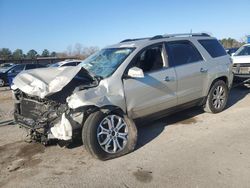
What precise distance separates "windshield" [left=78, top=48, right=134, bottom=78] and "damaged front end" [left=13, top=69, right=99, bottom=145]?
0.34 meters

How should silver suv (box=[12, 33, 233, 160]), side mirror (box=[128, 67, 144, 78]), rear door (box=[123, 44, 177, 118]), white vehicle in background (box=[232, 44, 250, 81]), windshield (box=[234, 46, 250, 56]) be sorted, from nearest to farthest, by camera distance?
silver suv (box=[12, 33, 233, 160]) < side mirror (box=[128, 67, 144, 78]) < rear door (box=[123, 44, 177, 118]) < white vehicle in background (box=[232, 44, 250, 81]) < windshield (box=[234, 46, 250, 56])

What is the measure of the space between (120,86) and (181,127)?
185cm

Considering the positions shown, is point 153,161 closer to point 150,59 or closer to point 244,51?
point 150,59

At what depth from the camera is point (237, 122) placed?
6.00m

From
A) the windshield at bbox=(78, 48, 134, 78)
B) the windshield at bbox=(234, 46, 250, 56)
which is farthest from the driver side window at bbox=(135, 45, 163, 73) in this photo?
the windshield at bbox=(234, 46, 250, 56)

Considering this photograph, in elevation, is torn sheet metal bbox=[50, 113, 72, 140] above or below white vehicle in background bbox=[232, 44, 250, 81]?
below

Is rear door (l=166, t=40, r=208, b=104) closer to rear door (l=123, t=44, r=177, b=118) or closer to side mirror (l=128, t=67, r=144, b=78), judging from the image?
rear door (l=123, t=44, r=177, b=118)

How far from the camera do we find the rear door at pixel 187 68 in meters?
5.64

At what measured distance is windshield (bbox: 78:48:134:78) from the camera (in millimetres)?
4938

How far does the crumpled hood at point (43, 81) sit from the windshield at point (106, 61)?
1.51 feet

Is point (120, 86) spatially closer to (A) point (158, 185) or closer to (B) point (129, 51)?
(B) point (129, 51)

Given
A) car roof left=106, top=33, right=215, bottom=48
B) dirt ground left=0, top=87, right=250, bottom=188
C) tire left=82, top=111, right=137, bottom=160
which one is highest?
car roof left=106, top=33, right=215, bottom=48

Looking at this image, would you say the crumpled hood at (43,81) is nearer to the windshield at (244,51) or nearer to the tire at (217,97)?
the tire at (217,97)

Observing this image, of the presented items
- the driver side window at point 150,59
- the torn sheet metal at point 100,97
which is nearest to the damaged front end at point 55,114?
the torn sheet metal at point 100,97
